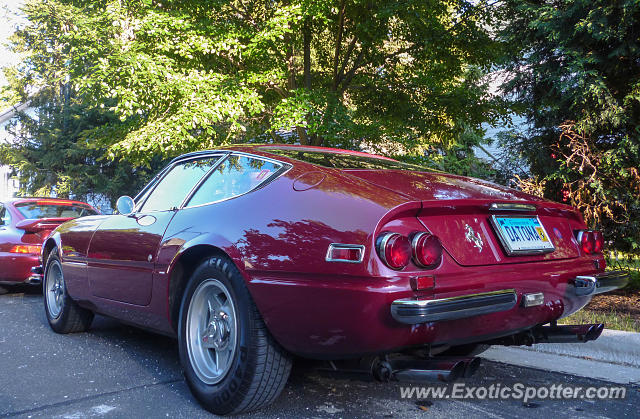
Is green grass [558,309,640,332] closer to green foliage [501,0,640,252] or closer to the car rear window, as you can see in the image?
green foliage [501,0,640,252]

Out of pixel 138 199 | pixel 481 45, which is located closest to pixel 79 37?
pixel 138 199

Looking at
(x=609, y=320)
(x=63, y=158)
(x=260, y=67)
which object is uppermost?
(x=260, y=67)

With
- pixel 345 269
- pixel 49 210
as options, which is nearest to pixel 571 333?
pixel 345 269

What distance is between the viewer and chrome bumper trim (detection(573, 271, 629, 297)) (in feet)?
9.91

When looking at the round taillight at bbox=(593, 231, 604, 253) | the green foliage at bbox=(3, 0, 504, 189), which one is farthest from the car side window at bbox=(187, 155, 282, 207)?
the green foliage at bbox=(3, 0, 504, 189)

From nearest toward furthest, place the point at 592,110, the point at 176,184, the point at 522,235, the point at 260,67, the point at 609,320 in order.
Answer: the point at 522,235 → the point at 176,184 → the point at 609,320 → the point at 592,110 → the point at 260,67

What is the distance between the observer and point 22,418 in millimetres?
2859

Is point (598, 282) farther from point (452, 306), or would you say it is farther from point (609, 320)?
point (609, 320)

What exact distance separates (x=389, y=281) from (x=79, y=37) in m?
7.18

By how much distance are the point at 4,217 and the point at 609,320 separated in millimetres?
7753

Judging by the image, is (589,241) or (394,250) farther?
(589,241)

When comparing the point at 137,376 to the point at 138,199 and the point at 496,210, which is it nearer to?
the point at 138,199

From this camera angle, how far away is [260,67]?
31.2 ft

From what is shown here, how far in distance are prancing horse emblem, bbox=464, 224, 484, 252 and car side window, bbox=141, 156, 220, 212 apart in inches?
68.1
